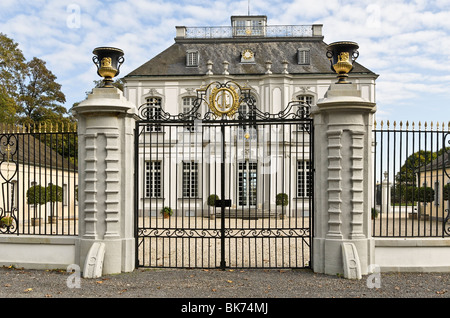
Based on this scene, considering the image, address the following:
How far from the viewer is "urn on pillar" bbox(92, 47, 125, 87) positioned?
25.7 feet

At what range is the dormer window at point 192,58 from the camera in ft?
87.4

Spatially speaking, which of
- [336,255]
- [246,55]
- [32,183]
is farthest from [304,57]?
[336,255]

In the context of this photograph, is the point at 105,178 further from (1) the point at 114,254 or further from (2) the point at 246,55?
Answer: (2) the point at 246,55

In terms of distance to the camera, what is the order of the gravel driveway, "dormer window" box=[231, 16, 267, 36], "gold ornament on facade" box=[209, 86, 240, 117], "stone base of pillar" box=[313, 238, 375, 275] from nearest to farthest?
1. the gravel driveway
2. "stone base of pillar" box=[313, 238, 375, 275]
3. "gold ornament on facade" box=[209, 86, 240, 117]
4. "dormer window" box=[231, 16, 267, 36]

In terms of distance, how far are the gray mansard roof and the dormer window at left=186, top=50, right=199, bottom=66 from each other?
10.7 inches

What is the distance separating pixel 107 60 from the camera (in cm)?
784

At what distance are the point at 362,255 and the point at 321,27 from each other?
78.5 ft

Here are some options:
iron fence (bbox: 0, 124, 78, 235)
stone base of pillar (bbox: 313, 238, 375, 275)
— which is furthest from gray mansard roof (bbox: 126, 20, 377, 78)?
stone base of pillar (bbox: 313, 238, 375, 275)

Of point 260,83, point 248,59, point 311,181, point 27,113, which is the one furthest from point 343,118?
point 27,113

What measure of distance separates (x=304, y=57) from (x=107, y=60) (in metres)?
20.7

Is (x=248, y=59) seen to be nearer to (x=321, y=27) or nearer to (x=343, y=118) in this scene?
(x=321, y=27)

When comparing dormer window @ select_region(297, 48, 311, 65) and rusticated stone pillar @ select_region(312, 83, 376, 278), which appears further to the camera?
dormer window @ select_region(297, 48, 311, 65)

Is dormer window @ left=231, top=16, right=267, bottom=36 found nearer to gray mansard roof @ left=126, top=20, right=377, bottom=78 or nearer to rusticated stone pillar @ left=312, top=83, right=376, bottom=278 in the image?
gray mansard roof @ left=126, top=20, right=377, bottom=78

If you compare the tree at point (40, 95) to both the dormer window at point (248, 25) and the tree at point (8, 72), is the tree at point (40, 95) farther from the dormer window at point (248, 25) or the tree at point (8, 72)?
the dormer window at point (248, 25)
